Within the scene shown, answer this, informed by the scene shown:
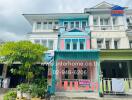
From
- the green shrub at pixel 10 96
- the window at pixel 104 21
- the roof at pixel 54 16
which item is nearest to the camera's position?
the green shrub at pixel 10 96

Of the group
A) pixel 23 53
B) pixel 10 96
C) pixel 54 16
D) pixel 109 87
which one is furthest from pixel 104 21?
pixel 10 96

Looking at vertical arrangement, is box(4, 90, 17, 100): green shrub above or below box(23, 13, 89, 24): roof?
below

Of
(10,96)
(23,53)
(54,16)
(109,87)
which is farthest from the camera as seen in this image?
(54,16)

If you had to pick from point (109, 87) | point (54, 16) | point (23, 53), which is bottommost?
point (109, 87)

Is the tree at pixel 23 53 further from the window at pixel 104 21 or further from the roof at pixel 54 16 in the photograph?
the window at pixel 104 21

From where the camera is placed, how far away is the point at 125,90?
12.1 m

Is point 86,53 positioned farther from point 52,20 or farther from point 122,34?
point 52,20

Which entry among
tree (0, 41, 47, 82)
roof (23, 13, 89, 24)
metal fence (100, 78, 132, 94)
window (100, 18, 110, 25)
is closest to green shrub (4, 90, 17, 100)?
tree (0, 41, 47, 82)

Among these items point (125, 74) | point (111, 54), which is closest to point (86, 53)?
point (111, 54)

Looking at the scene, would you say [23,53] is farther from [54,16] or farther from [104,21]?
[104,21]

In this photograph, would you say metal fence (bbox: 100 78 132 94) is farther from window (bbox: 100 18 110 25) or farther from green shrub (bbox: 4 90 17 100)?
window (bbox: 100 18 110 25)

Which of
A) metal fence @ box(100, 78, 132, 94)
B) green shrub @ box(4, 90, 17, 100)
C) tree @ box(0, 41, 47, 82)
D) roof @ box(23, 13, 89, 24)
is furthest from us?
roof @ box(23, 13, 89, 24)

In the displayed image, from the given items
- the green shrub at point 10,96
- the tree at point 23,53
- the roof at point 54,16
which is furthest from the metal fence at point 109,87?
the roof at point 54,16

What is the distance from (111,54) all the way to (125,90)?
10.3ft
